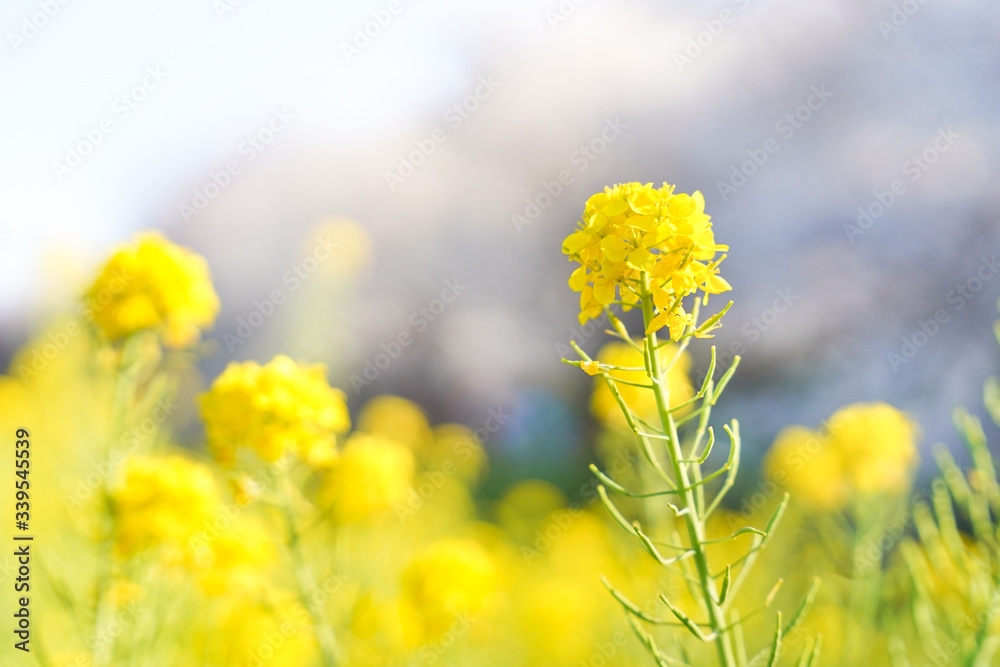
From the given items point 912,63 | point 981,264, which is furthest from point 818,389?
point 912,63

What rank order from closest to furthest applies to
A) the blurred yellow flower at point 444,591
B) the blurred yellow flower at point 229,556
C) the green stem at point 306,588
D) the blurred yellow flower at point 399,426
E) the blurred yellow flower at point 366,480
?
the green stem at point 306,588, the blurred yellow flower at point 229,556, the blurred yellow flower at point 444,591, the blurred yellow flower at point 366,480, the blurred yellow flower at point 399,426

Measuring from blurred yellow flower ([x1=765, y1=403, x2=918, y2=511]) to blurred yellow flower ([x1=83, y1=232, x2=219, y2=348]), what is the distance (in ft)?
8.99

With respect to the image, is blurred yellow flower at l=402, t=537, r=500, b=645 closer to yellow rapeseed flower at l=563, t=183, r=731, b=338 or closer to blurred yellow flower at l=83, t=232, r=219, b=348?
blurred yellow flower at l=83, t=232, r=219, b=348

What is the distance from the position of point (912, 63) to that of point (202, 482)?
24.3 ft

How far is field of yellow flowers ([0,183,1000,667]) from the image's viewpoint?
109cm

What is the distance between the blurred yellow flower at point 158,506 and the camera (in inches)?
81.4

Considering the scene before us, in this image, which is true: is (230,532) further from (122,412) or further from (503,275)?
(503,275)

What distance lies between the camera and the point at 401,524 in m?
3.79

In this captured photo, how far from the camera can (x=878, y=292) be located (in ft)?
20.3

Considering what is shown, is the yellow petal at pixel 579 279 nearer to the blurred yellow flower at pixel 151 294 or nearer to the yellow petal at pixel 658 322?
the yellow petal at pixel 658 322

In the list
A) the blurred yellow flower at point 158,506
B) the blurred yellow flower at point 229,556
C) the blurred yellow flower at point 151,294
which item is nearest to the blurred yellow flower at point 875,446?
the blurred yellow flower at point 229,556

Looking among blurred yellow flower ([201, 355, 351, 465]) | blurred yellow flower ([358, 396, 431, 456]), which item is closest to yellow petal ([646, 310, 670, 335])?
blurred yellow flower ([201, 355, 351, 465])

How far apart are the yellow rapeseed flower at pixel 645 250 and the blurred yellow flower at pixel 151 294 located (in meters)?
1.80

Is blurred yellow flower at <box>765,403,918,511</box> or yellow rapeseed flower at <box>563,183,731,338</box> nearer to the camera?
yellow rapeseed flower at <box>563,183,731,338</box>
